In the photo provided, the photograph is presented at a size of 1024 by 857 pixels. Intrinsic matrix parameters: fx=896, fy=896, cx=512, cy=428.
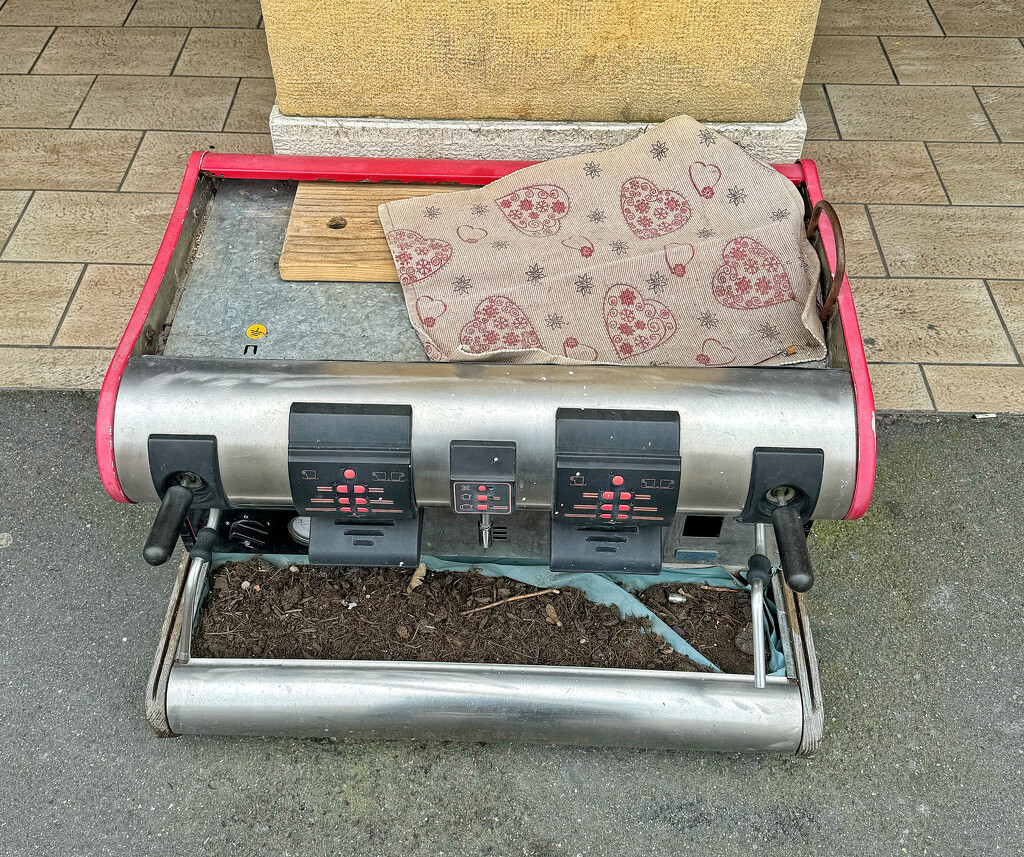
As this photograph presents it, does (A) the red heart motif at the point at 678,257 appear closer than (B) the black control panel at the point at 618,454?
No

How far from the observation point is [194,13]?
4.04 meters

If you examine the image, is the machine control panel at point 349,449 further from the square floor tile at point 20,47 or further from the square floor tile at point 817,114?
the square floor tile at point 20,47

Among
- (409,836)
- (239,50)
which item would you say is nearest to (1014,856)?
(409,836)

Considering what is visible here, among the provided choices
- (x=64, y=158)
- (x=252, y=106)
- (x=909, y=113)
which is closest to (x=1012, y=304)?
(x=909, y=113)

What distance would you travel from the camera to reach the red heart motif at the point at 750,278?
1.87 metres

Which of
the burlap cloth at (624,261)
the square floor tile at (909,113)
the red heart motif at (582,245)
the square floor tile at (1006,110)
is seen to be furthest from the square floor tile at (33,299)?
the square floor tile at (1006,110)

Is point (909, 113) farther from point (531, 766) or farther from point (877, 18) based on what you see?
point (531, 766)

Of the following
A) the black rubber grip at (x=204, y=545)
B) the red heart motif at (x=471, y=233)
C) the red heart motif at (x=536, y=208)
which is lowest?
the black rubber grip at (x=204, y=545)

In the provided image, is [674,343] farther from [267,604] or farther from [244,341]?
[267,604]

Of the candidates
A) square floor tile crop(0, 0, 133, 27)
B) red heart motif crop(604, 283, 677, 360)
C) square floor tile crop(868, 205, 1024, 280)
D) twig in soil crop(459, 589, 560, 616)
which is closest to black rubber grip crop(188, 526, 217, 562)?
twig in soil crop(459, 589, 560, 616)

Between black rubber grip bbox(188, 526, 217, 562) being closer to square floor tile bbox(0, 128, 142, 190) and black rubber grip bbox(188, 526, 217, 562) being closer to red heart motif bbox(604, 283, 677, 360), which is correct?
red heart motif bbox(604, 283, 677, 360)

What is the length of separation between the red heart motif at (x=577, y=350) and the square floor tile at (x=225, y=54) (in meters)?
2.52

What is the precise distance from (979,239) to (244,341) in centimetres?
253

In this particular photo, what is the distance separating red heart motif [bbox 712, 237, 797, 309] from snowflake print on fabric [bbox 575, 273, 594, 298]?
258 millimetres
